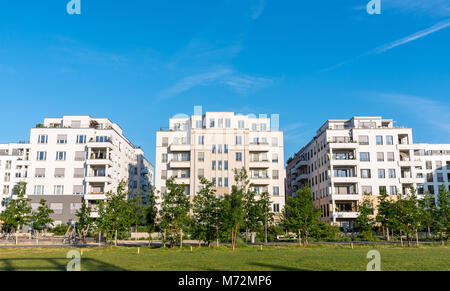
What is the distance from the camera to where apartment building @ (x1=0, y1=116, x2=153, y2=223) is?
7819 centimetres

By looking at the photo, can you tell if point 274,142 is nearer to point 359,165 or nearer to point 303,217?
point 359,165

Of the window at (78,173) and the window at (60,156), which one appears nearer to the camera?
the window at (78,173)

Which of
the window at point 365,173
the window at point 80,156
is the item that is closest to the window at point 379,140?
the window at point 365,173

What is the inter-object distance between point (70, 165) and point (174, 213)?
4793 cm

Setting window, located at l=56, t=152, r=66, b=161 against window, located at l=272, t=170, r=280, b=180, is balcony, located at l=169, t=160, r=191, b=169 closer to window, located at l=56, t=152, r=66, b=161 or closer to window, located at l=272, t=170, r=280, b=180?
window, located at l=272, t=170, r=280, b=180

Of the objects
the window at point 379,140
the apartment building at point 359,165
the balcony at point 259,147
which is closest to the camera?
the apartment building at point 359,165

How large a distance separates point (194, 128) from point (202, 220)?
150 ft

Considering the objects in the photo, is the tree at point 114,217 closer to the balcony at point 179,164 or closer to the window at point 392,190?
the balcony at point 179,164

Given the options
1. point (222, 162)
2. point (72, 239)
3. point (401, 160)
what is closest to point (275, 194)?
point (222, 162)

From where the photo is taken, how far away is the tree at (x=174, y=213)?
40812 millimetres

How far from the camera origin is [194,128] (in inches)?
3374

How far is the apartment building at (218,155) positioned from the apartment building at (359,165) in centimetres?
1019

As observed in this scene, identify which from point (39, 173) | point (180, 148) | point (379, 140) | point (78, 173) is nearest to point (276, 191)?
point (180, 148)

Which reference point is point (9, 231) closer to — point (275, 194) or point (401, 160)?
point (275, 194)
